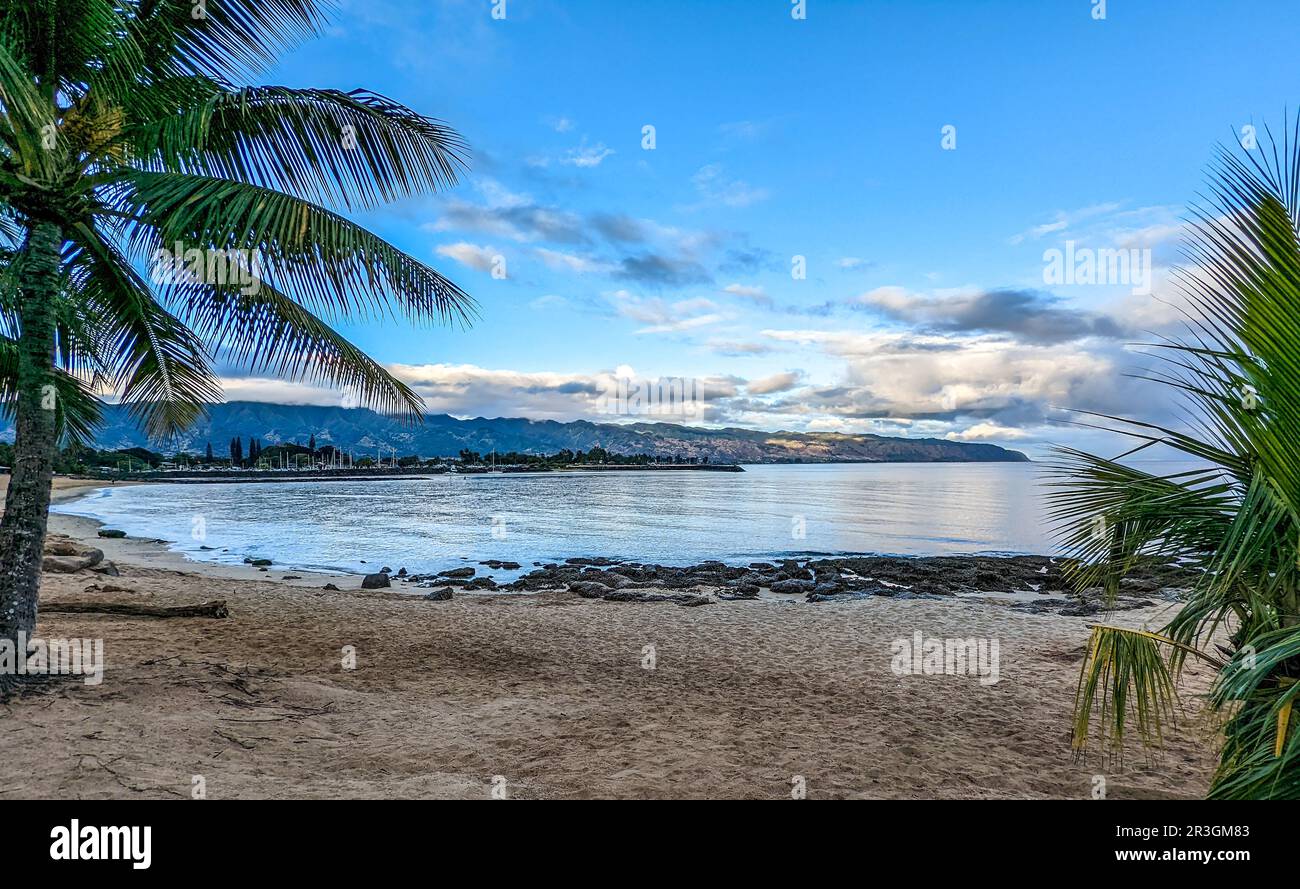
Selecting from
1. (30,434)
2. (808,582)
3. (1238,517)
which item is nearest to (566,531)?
(808,582)

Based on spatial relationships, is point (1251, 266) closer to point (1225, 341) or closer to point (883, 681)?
point (1225, 341)

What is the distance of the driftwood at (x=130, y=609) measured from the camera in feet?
34.0

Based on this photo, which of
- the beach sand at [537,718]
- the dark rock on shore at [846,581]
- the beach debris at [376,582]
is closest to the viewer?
the beach sand at [537,718]

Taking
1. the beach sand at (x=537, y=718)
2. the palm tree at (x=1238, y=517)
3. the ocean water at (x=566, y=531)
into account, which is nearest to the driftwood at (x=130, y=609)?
the beach sand at (x=537, y=718)

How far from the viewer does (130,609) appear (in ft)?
35.2

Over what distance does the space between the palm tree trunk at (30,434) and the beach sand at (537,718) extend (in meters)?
0.97

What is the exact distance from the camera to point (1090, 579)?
414 cm

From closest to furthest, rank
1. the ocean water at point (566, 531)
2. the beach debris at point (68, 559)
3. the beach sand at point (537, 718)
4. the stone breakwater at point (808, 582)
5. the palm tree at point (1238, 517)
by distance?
the palm tree at point (1238, 517), the beach sand at point (537, 718), the beach debris at point (68, 559), the stone breakwater at point (808, 582), the ocean water at point (566, 531)

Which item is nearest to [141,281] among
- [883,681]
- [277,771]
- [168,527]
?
[277,771]

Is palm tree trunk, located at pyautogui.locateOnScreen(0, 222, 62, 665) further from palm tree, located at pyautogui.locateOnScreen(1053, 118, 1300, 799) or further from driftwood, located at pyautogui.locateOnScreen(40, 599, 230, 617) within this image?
palm tree, located at pyautogui.locateOnScreen(1053, 118, 1300, 799)

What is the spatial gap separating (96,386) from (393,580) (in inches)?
497

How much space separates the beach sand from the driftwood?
1.10 ft

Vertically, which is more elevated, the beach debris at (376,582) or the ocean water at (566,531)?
the beach debris at (376,582)

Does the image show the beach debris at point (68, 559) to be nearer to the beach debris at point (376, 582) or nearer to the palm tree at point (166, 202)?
the beach debris at point (376, 582)
